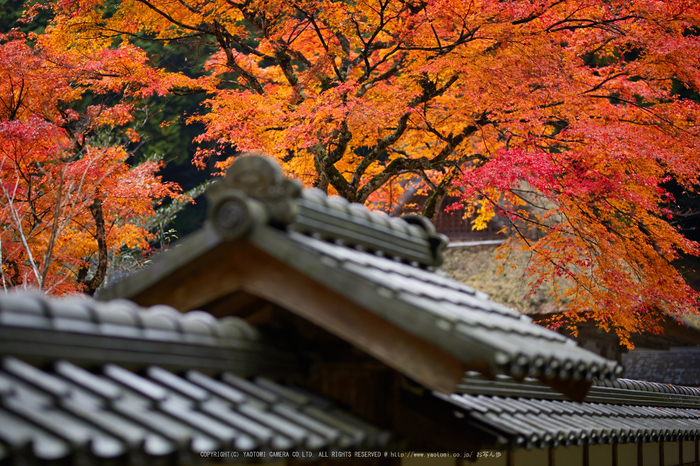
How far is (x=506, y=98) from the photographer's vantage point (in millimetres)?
9562

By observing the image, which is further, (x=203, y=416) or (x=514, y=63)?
(x=514, y=63)

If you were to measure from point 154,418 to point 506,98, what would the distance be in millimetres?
8652

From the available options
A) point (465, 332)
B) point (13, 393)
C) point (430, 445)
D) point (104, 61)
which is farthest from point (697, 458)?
point (104, 61)

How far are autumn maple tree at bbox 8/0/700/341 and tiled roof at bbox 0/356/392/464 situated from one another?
755 cm

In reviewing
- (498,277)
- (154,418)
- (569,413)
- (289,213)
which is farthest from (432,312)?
(498,277)

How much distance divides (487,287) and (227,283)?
14898mm

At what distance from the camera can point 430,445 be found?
11.7 ft

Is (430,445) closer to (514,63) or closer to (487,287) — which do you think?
(514,63)

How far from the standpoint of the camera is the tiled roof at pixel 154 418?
1.57 metres

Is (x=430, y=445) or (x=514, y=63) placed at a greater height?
(x=514, y=63)

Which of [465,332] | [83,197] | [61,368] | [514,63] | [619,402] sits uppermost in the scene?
[514,63]

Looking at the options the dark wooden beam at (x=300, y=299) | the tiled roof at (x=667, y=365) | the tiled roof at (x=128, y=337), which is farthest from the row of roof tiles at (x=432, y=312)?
the tiled roof at (x=667, y=365)

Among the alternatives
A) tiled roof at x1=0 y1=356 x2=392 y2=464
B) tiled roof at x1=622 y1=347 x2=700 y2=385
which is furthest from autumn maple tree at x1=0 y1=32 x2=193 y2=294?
tiled roof at x1=622 y1=347 x2=700 y2=385

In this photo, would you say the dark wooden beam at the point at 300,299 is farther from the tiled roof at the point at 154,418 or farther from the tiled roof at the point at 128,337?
the tiled roof at the point at 154,418
